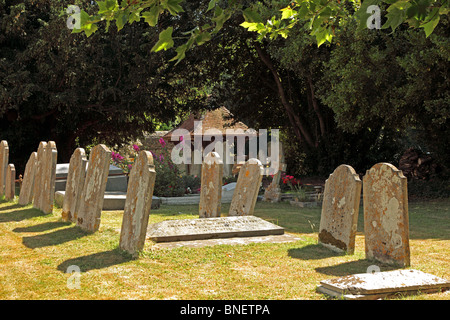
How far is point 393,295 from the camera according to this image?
5.15 m

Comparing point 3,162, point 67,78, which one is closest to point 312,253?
point 3,162

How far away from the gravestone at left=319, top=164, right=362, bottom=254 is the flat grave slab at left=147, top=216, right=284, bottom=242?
46.4 inches

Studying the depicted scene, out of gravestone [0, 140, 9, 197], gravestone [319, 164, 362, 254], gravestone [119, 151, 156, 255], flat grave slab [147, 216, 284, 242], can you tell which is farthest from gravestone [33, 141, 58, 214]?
gravestone [319, 164, 362, 254]

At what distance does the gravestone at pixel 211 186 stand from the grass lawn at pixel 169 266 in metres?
1.70

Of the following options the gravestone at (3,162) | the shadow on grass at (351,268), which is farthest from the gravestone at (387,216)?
the gravestone at (3,162)

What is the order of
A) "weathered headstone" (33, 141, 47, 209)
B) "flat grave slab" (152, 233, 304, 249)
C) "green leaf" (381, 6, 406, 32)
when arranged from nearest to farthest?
"green leaf" (381, 6, 406, 32) → "flat grave slab" (152, 233, 304, 249) → "weathered headstone" (33, 141, 47, 209)

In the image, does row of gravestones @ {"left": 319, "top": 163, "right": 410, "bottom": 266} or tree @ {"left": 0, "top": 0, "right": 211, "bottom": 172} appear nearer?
row of gravestones @ {"left": 319, "top": 163, "right": 410, "bottom": 266}

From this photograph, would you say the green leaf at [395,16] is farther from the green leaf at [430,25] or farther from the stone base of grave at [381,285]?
the stone base of grave at [381,285]

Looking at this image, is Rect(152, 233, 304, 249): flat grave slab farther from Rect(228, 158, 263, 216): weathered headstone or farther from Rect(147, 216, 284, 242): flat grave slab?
Rect(228, 158, 263, 216): weathered headstone

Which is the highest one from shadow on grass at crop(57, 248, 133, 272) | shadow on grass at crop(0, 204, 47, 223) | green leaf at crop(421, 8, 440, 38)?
green leaf at crop(421, 8, 440, 38)

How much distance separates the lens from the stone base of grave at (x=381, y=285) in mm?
5027

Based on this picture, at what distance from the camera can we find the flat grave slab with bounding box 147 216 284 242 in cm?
809

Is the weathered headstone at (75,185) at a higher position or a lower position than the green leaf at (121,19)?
lower

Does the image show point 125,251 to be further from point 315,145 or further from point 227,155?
point 227,155
